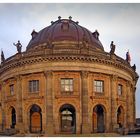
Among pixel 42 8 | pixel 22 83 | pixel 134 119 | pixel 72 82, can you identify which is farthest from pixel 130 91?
pixel 42 8

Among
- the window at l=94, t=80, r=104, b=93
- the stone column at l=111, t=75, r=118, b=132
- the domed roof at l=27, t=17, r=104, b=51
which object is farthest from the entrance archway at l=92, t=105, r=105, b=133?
the domed roof at l=27, t=17, r=104, b=51

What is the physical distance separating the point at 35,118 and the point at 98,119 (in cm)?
→ 298

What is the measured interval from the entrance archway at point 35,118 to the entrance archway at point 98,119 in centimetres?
253

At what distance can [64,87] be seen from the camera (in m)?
19.0

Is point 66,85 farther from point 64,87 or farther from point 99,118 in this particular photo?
point 99,118

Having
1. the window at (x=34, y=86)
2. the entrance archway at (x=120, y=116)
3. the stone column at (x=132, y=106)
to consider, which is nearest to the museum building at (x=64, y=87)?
the window at (x=34, y=86)

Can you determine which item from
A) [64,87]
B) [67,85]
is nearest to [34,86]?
[64,87]

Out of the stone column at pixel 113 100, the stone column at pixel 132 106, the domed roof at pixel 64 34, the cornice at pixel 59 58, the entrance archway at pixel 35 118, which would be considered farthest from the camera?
the stone column at pixel 132 106

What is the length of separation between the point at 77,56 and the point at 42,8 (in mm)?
4965

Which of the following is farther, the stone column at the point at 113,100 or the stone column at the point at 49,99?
the stone column at the point at 113,100

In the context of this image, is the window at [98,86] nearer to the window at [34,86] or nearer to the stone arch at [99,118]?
the stone arch at [99,118]

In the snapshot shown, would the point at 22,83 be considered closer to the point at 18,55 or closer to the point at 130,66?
the point at 18,55

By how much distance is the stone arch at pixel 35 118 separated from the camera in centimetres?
1920

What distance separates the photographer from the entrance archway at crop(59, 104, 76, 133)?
19.0 m
